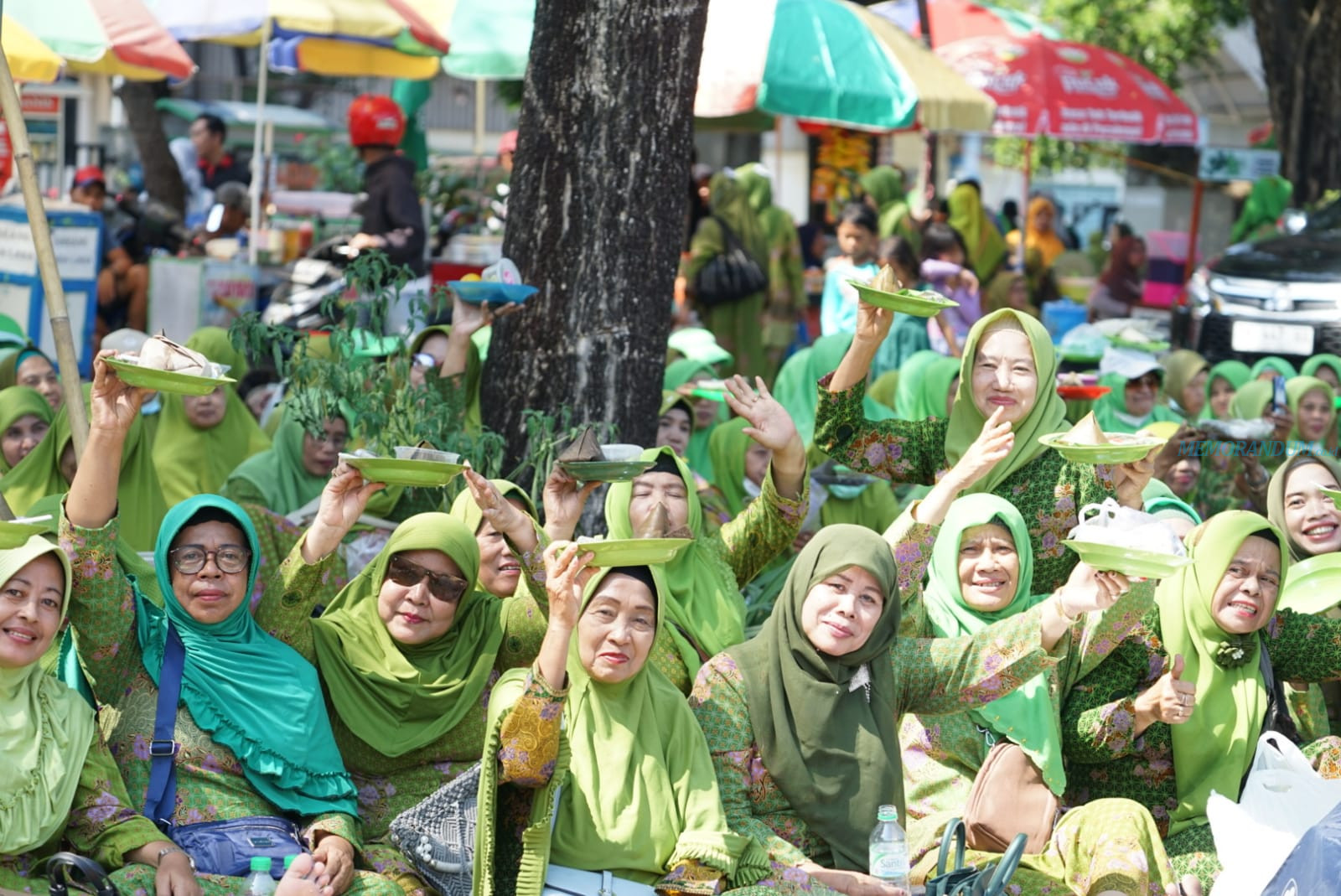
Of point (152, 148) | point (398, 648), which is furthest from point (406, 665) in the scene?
point (152, 148)

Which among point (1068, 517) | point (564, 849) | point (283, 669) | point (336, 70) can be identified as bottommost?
point (564, 849)

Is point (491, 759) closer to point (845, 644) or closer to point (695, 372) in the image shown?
point (845, 644)

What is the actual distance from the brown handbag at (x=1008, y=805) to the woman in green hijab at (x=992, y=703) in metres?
0.03

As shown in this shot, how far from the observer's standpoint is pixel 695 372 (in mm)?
7582

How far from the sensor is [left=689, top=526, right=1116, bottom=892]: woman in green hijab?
388 cm

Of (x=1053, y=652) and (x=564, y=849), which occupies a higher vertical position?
(x=1053, y=652)

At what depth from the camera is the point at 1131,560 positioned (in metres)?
3.63

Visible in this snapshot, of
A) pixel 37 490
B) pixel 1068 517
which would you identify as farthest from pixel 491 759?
pixel 37 490

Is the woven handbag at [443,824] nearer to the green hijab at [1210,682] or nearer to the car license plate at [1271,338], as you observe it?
the green hijab at [1210,682]

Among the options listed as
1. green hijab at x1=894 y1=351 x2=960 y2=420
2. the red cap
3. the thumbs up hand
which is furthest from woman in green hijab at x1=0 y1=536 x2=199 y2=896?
the red cap

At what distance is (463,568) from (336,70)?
8999mm

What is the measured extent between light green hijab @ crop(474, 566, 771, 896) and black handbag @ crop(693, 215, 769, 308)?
6769 mm

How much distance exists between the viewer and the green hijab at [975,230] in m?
13.3

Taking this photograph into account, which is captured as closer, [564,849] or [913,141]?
[564,849]
